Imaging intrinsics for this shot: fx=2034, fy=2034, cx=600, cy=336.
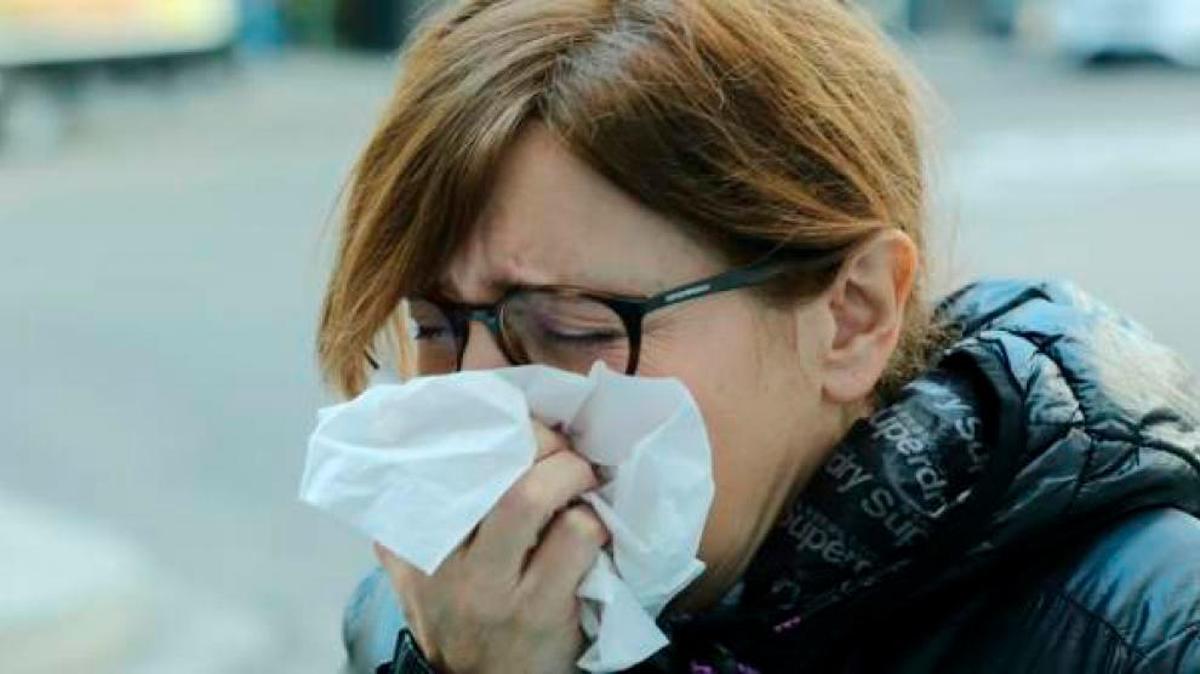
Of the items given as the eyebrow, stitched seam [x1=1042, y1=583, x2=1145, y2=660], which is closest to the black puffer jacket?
stitched seam [x1=1042, y1=583, x2=1145, y2=660]

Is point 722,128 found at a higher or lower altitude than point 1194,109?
higher

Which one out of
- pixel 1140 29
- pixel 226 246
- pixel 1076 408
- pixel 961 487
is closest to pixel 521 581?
pixel 961 487

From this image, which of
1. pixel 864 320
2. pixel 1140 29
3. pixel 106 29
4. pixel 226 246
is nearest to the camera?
pixel 864 320

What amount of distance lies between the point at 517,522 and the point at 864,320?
339mm

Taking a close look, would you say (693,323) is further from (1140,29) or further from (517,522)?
(1140,29)

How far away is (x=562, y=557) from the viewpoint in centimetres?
161

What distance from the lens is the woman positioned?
61.3 inches

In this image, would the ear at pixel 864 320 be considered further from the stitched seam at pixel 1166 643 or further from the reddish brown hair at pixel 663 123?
the stitched seam at pixel 1166 643

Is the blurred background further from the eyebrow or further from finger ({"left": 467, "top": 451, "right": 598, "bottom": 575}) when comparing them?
finger ({"left": 467, "top": 451, "right": 598, "bottom": 575})

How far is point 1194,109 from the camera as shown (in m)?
16.2

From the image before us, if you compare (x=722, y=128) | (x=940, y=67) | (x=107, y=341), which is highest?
(x=722, y=128)

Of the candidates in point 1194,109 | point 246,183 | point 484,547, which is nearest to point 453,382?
point 484,547

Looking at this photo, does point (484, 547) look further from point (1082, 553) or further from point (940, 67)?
point (940, 67)

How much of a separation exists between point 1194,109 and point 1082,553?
15417 millimetres
